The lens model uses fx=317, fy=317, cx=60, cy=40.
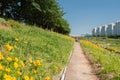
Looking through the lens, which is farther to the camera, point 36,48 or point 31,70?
point 36,48

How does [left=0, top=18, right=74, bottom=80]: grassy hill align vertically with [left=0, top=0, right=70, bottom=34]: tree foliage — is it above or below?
below

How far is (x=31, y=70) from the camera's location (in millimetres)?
10023

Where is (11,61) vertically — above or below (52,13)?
below

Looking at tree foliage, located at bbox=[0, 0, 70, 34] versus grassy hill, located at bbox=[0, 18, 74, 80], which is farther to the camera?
tree foliage, located at bbox=[0, 0, 70, 34]

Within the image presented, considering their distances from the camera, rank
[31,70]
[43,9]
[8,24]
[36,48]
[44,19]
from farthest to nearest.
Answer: [44,19] → [43,9] → [8,24] → [36,48] → [31,70]

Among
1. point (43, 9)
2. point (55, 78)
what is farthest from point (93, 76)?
point (43, 9)

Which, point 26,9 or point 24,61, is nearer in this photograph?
point 24,61

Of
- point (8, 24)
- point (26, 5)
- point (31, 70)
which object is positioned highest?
point (26, 5)

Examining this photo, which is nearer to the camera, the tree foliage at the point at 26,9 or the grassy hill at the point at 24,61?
the grassy hill at the point at 24,61

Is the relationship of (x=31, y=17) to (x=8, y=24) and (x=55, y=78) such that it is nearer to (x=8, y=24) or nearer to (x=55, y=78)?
(x=8, y=24)

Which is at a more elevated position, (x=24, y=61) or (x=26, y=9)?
(x=26, y=9)

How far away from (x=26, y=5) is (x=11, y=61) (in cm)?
3815

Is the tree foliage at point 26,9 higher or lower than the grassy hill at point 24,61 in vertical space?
higher

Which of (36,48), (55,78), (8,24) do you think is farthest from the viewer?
(8,24)
